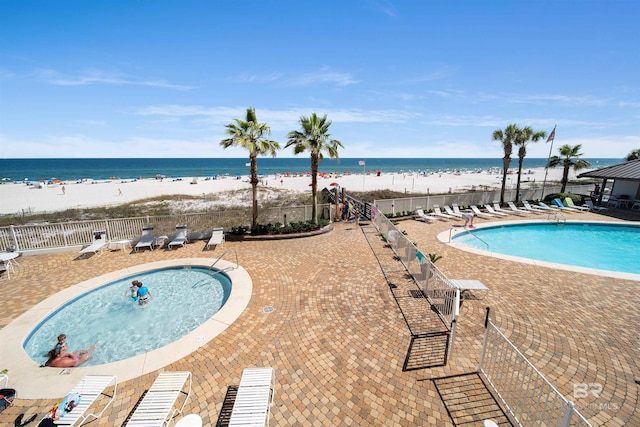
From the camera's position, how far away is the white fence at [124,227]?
11.6 meters

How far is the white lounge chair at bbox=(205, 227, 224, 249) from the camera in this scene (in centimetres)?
1313

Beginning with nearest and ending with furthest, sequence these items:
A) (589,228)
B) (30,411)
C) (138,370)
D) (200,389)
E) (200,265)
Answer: (30,411)
(200,389)
(138,370)
(200,265)
(589,228)

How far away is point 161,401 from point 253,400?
154 centimetres

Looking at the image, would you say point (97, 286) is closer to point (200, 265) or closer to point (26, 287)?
point (26, 287)

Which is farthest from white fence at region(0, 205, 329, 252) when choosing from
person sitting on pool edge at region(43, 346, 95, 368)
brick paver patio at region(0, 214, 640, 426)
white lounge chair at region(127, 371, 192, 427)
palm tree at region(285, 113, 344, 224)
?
white lounge chair at region(127, 371, 192, 427)

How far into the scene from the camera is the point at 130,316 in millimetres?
8055

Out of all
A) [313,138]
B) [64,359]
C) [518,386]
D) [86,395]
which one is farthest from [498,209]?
[64,359]

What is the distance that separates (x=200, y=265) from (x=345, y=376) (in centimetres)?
790

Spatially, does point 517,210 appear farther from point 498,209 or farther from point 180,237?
point 180,237

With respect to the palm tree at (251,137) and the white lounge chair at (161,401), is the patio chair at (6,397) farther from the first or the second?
the palm tree at (251,137)

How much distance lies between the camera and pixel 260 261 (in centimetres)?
1120

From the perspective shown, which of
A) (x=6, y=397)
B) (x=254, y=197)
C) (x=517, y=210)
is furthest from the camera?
(x=517, y=210)

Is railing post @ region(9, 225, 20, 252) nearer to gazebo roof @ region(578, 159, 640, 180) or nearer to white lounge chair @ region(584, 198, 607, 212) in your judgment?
white lounge chair @ region(584, 198, 607, 212)

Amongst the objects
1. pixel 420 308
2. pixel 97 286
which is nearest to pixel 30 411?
pixel 97 286
